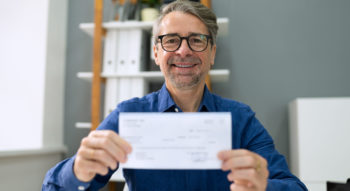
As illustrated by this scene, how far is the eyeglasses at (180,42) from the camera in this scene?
1058mm

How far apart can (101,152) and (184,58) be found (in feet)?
1.72

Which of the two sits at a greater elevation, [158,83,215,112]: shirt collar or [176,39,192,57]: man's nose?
[176,39,192,57]: man's nose

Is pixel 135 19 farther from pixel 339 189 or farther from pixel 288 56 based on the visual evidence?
pixel 339 189

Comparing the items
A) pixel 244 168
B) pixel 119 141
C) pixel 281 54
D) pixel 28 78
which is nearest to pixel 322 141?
pixel 281 54

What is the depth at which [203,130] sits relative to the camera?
644mm

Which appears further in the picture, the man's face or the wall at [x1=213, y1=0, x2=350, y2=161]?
the wall at [x1=213, y1=0, x2=350, y2=161]

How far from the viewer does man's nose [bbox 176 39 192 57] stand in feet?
3.42

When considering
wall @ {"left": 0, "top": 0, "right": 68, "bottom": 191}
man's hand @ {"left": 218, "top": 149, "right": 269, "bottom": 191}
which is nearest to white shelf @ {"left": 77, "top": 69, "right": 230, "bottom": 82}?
wall @ {"left": 0, "top": 0, "right": 68, "bottom": 191}

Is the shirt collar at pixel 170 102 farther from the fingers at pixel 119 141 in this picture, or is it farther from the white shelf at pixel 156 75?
the white shelf at pixel 156 75

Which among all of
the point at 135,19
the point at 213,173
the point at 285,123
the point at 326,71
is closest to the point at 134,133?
the point at 213,173

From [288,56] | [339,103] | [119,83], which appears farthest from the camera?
[288,56]

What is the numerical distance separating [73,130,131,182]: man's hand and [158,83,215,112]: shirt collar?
41 cm

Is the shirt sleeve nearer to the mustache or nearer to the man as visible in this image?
the man

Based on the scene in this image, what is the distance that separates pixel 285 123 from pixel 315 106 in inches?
17.0
